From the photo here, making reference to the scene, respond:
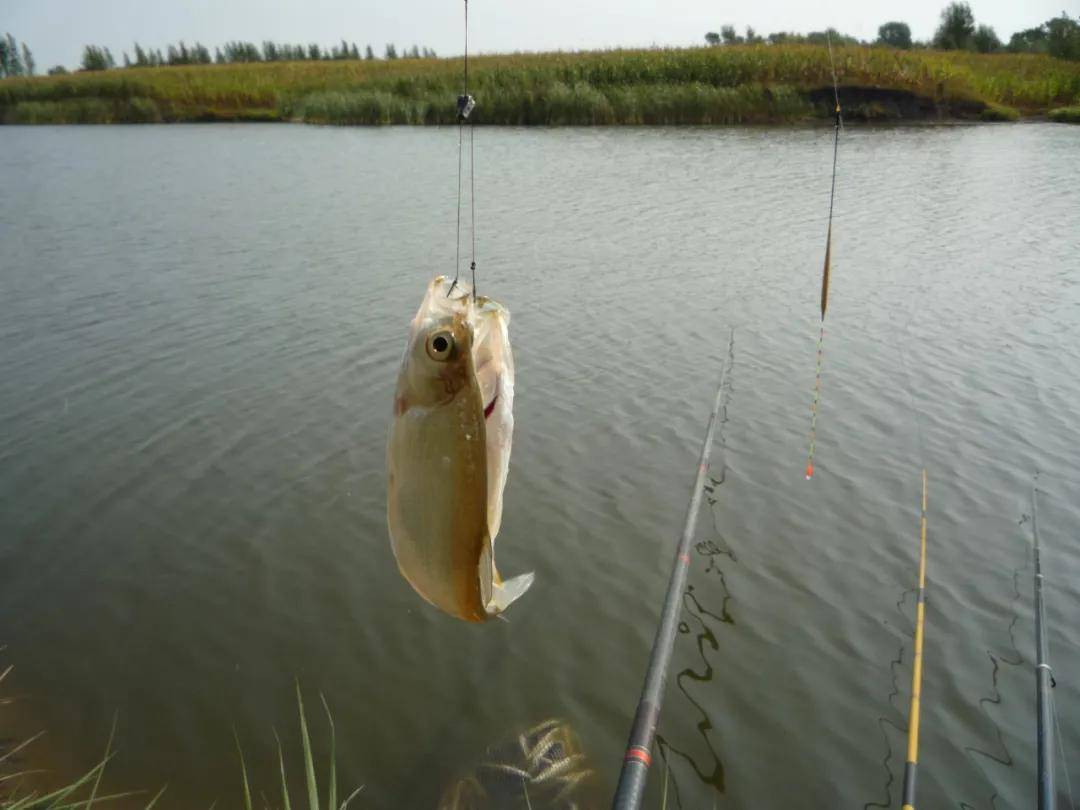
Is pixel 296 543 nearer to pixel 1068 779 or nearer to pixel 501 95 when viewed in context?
pixel 1068 779

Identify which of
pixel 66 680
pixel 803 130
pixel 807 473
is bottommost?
pixel 66 680

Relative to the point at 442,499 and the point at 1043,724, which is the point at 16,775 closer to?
the point at 442,499

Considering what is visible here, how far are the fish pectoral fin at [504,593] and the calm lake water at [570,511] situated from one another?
227 centimetres

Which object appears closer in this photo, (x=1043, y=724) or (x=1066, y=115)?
(x=1043, y=724)

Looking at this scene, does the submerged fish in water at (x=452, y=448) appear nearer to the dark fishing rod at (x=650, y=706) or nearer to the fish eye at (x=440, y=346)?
the fish eye at (x=440, y=346)

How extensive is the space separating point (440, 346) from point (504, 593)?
2.00ft

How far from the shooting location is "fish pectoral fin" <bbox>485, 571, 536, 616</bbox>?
176 cm

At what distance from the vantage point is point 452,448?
1622 millimetres

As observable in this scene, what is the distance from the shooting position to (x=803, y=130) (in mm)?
29938

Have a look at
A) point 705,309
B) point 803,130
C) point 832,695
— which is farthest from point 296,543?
point 803,130

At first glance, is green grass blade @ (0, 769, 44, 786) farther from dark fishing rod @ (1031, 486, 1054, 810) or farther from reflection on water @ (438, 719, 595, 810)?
dark fishing rod @ (1031, 486, 1054, 810)

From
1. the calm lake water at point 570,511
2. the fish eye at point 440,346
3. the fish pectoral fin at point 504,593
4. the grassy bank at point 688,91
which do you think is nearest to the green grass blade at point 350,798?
the calm lake water at point 570,511

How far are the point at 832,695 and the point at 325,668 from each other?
2.68m

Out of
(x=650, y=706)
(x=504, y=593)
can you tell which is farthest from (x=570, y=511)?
(x=504, y=593)
